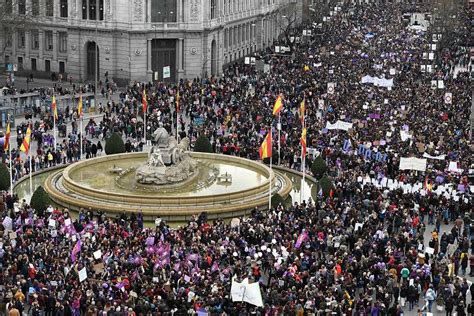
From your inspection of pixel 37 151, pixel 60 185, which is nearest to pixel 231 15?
pixel 37 151

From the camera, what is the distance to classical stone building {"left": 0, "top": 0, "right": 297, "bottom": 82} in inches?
3391

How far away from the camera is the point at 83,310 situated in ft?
105

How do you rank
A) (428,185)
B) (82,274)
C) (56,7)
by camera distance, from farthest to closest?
(56,7)
(428,185)
(82,274)

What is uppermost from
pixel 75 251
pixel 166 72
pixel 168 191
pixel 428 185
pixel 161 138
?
pixel 161 138

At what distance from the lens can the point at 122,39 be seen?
283ft

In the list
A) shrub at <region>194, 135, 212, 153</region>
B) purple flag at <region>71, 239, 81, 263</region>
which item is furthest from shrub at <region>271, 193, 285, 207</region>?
purple flag at <region>71, 239, 81, 263</region>

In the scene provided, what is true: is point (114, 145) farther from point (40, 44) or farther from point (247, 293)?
point (40, 44)

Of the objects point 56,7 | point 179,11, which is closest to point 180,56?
point 179,11

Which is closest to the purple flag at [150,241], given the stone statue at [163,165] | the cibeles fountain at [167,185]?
the cibeles fountain at [167,185]

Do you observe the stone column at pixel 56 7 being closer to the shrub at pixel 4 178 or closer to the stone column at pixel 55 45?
the stone column at pixel 55 45

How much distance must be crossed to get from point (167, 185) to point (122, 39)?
133 ft

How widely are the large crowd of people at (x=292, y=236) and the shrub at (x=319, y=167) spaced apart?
2.36 feet

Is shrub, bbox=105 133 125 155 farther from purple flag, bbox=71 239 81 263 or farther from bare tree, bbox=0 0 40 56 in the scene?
bare tree, bbox=0 0 40 56

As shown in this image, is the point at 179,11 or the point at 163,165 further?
the point at 179,11
